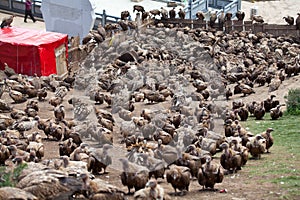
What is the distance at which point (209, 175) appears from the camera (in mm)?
17844

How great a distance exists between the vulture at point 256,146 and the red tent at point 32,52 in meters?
13.5

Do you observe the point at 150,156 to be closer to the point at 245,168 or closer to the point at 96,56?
the point at 245,168

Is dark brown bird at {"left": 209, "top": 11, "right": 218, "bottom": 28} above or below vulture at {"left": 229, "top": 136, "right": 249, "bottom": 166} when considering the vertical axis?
above

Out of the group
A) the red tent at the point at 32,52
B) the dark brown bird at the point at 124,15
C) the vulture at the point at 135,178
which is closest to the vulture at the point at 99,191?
the vulture at the point at 135,178

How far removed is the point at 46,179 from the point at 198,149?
6.20m

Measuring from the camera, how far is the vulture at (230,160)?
19422 mm

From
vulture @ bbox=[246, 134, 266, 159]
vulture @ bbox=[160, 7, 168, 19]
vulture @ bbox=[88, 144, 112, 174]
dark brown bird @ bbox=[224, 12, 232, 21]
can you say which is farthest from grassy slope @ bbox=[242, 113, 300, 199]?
vulture @ bbox=[160, 7, 168, 19]

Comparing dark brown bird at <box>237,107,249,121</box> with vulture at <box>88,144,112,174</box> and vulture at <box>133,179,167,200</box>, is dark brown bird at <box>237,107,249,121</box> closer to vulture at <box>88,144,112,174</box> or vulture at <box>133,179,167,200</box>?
vulture at <box>88,144,112,174</box>

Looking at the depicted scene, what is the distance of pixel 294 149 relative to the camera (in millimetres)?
22156

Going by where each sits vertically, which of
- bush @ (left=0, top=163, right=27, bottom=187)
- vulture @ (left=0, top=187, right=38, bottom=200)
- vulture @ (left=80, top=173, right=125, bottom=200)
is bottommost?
vulture @ (left=80, top=173, right=125, bottom=200)

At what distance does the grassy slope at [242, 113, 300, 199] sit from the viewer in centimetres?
1822

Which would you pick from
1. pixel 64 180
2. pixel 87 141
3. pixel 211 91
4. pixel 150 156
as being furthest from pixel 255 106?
pixel 64 180

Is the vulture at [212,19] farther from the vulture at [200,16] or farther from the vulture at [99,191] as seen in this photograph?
the vulture at [99,191]

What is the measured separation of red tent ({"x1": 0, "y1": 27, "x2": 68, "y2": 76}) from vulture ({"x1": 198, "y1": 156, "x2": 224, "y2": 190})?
1585 centimetres
